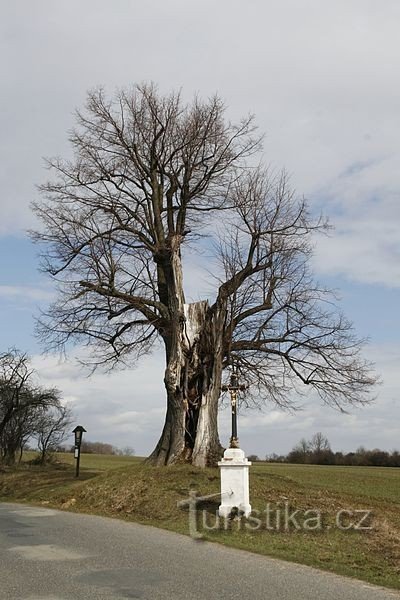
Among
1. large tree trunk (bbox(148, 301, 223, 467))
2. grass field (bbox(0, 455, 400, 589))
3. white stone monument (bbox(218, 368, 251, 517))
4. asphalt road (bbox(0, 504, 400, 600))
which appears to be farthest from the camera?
large tree trunk (bbox(148, 301, 223, 467))

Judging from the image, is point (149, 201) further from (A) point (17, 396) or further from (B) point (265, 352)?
(A) point (17, 396)

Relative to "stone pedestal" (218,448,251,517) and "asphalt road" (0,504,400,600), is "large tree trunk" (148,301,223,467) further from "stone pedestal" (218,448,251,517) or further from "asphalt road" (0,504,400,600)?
"asphalt road" (0,504,400,600)

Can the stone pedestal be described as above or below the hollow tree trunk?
below

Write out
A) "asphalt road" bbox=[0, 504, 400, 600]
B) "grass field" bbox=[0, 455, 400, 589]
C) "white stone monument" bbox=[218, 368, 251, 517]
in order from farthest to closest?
"white stone monument" bbox=[218, 368, 251, 517] → "grass field" bbox=[0, 455, 400, 589] → "asphalt road" bbox=[0, 504, 400, 600]

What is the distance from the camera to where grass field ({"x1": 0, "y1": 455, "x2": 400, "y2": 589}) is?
1189 cm

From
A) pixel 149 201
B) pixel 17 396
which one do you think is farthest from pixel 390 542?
pixel 17 396

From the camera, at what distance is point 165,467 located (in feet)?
72.3

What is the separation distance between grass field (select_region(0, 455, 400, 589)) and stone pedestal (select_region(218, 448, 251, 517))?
35 cm

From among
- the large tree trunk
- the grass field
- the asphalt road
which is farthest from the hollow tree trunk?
the asphalt road

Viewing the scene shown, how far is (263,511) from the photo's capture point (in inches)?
645

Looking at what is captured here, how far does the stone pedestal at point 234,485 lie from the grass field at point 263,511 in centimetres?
35

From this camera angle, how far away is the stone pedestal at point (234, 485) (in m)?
15.6

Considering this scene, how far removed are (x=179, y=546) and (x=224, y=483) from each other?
10.9 feet

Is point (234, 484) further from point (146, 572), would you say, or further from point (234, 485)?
point (146, 572)
